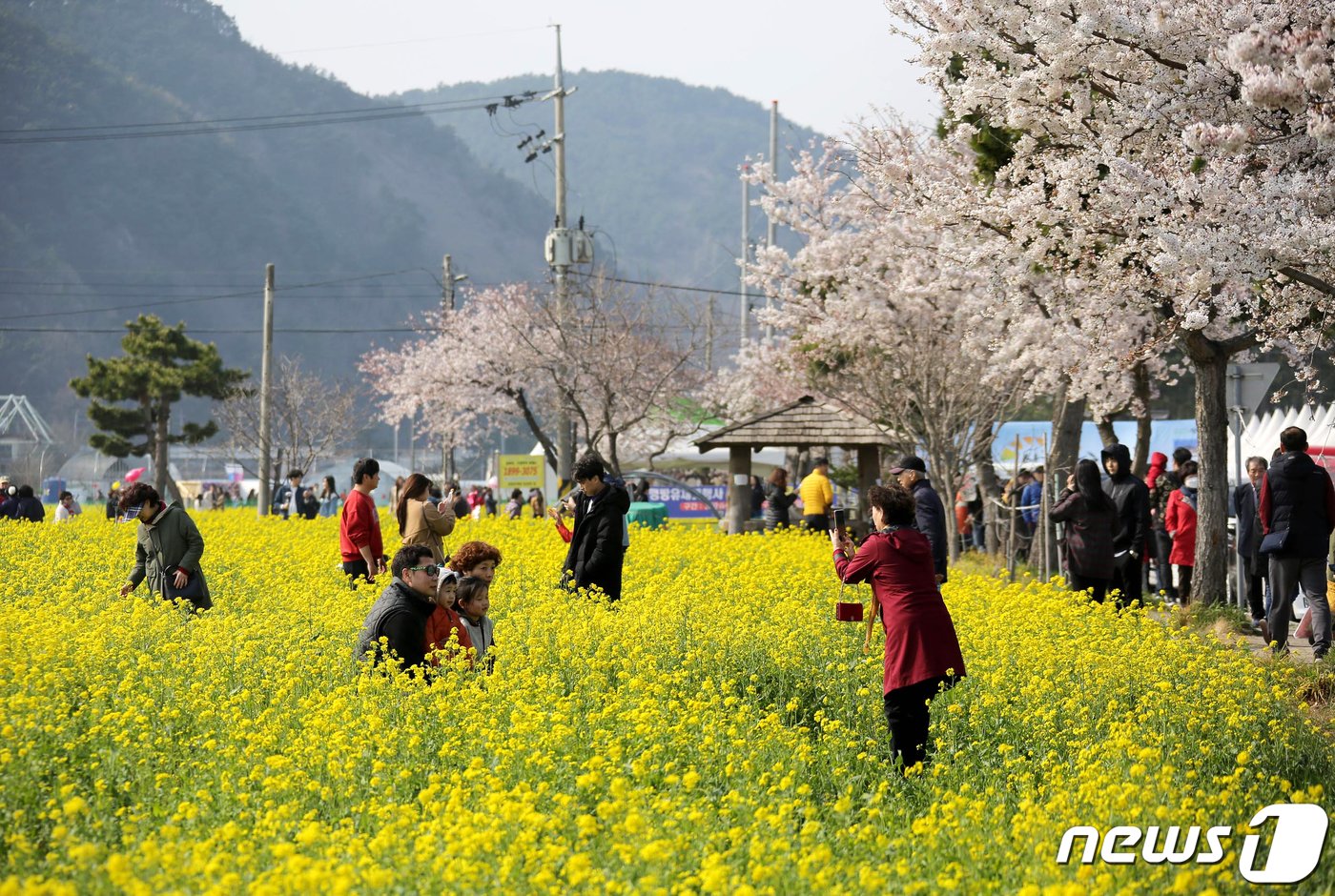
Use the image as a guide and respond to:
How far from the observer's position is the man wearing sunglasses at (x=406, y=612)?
7.64 meters

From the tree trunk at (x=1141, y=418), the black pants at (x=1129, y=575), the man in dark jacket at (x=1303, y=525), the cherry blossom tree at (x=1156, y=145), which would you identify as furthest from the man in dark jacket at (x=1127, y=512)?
the tree trunk at (x=1141, y=418)

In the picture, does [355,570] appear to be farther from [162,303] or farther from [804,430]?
[162,303]

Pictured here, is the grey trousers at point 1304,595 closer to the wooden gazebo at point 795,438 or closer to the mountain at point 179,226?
the wooden gazebo at point 795,438

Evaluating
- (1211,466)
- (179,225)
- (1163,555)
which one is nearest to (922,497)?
(1211,466)

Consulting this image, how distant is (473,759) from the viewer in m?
5.83

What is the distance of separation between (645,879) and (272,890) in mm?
1028

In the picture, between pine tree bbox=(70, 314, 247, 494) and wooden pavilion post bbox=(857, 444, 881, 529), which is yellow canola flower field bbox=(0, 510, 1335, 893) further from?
pine tree bbox=(70, 314, 247, 494)

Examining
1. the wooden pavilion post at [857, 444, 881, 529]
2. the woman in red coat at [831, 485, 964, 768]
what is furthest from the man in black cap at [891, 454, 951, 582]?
the wooden pavilion post at [857, 444, 881, 529]

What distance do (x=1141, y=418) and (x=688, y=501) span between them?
71.3 ft

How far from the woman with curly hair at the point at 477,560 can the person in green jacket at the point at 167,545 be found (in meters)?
3.29

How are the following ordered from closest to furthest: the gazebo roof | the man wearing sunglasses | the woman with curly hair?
the man wearing sunglasses → the woman with curly hair → the gazebo roof

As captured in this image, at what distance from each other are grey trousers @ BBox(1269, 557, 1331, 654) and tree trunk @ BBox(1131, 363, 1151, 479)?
5949mm

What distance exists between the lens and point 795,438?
24.1m

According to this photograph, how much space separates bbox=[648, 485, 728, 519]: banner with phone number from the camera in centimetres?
3800
